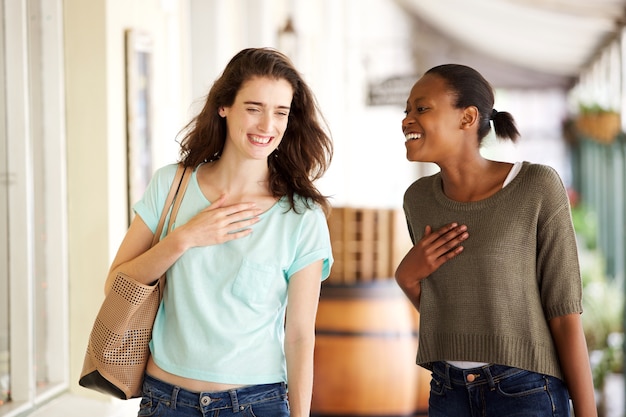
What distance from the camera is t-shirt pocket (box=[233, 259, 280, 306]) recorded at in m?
1.83

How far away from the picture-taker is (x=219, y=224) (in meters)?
1.84

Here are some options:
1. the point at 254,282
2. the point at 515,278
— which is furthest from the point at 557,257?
the point at 254,282

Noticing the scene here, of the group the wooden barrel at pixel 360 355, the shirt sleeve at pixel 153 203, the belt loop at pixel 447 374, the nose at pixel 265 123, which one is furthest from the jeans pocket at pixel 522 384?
the wooden barrel at pixel 360 355

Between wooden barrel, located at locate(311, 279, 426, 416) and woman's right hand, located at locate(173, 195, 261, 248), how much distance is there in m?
2.13

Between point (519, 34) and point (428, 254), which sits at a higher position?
point (519, 34)

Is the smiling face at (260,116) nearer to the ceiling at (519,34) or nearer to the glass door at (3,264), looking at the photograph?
the glass door at (3,264)

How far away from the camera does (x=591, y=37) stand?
24.5ft

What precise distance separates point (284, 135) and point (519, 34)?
22.9 ft

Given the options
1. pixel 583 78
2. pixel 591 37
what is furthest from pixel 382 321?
pixel 583 78

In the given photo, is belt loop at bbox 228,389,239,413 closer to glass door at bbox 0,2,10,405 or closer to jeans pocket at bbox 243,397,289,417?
jeans pocket at bbox 243,397,289,417

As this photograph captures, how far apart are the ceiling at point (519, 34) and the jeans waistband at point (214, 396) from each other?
4.38 metres

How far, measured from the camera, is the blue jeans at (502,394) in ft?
5.91

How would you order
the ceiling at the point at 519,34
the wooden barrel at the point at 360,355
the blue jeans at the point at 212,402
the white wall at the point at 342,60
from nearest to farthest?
the blue jeans at the point at 212,402 → the wooden barrel at the point at 360,355 → the white wall at the point at 342,60 → the ceiling at the point at 519,34

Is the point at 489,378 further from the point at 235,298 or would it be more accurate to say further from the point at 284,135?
the point at 284,135
